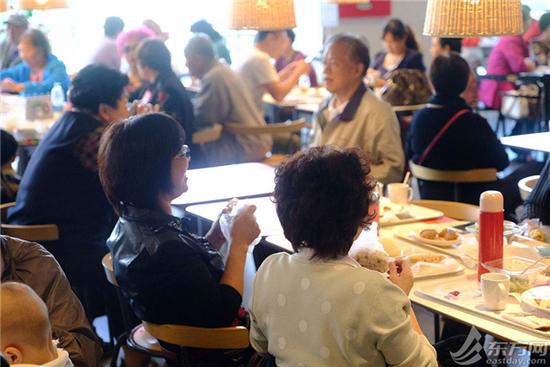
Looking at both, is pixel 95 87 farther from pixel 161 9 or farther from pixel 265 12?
pixel 161 9

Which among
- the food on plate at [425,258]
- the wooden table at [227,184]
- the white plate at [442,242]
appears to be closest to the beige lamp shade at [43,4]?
the wooden table at [227,184]

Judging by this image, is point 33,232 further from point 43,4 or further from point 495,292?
point 43,4

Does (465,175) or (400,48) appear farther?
(400,48)

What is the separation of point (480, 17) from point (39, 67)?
4630mm

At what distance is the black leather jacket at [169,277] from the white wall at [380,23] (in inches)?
307

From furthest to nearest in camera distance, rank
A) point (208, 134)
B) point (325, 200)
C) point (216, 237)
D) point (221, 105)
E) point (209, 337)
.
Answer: point (221, 105), point (208, 134), point (216, 237), point (209, 337), point (325, 200)

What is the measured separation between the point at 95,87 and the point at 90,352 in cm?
165

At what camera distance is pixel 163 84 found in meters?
5.20

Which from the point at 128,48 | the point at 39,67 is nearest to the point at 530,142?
the point at 128,48

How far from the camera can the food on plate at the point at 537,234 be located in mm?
2871

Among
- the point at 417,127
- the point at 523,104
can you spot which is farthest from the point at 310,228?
the point at 523,104

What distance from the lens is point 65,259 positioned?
3619mm

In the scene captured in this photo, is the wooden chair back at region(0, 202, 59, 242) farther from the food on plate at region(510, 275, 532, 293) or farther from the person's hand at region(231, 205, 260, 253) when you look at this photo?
the food on plate at region(510, 275, 532, 293)

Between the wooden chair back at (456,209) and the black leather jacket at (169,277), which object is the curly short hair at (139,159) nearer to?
the black leather jacket at (169,277)
